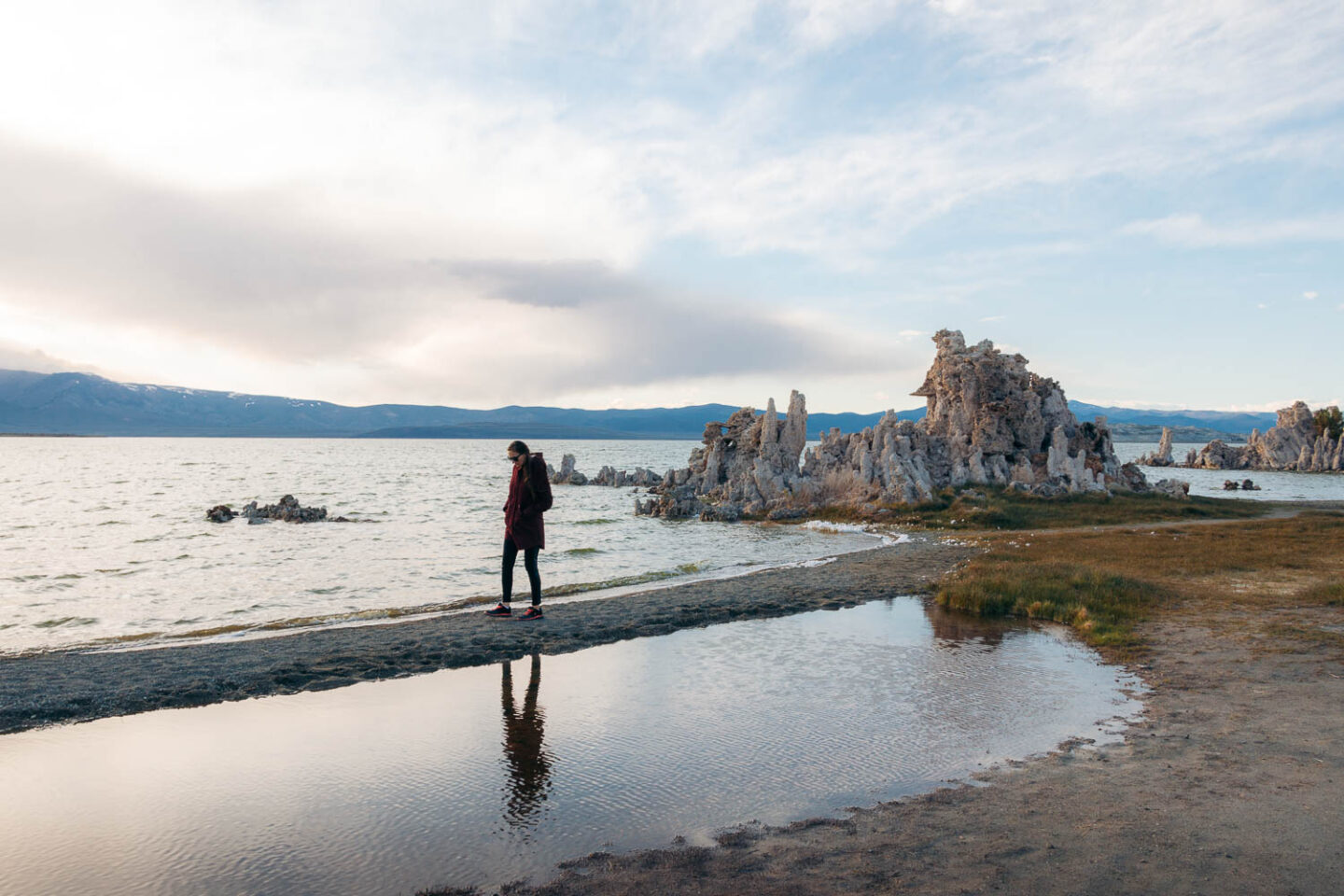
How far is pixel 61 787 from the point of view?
6.92 meters

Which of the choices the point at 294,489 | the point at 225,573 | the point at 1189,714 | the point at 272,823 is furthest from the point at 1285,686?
the point at 294,489

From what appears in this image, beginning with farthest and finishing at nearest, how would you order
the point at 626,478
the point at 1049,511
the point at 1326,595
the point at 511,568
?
the point at 626,478 → the point at 1049,511 → the point at 1326,595 → the point at 511,568

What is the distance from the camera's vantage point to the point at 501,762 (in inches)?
299

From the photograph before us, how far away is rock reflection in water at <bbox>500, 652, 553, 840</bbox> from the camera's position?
21.0 ft

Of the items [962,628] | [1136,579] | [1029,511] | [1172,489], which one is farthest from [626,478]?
[962,628]

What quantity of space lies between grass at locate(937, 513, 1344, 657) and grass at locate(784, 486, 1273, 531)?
8134 mm

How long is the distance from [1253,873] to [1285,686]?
587 cm

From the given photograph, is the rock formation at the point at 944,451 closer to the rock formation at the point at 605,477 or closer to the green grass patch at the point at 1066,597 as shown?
the green grass patch at the point at 1066,597

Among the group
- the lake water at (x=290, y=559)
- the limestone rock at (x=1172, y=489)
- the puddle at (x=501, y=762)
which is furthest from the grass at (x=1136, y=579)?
the limestone rock at (x=1172, y=489)

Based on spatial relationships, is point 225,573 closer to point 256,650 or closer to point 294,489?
point 256,650

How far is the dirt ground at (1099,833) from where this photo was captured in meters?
5.08

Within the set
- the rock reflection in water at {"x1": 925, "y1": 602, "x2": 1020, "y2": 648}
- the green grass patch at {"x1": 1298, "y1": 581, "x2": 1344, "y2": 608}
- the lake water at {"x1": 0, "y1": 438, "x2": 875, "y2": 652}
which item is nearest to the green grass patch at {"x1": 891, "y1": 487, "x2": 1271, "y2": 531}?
the lake water at {"x1": 0, "y1": 438, "x2": 875, "y2": 652}

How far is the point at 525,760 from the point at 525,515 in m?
7.18

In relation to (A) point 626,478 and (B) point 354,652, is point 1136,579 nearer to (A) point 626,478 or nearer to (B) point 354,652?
(B) point 354,652
